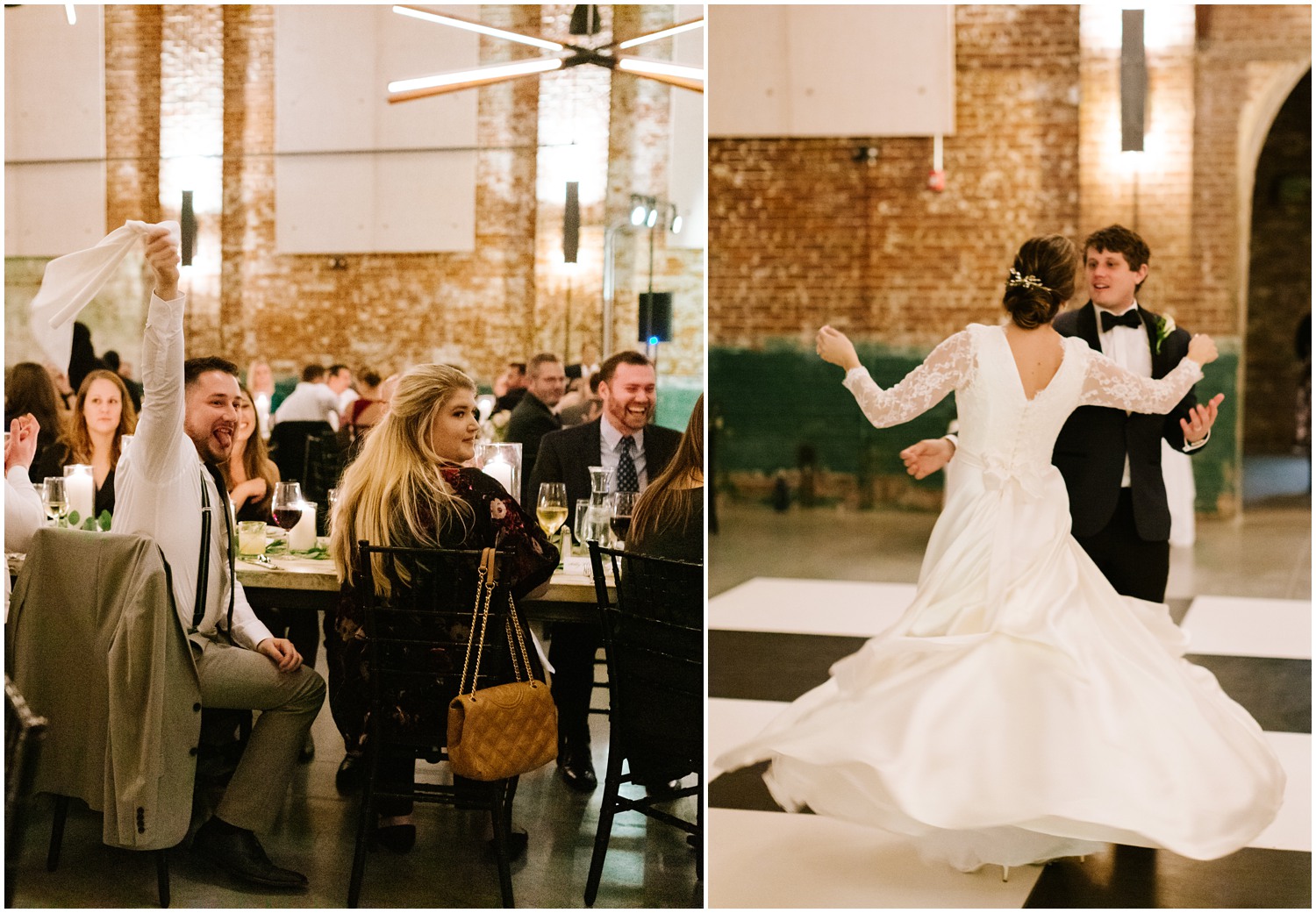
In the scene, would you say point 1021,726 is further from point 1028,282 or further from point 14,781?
point 14,781

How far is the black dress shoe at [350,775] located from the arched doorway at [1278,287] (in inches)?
514

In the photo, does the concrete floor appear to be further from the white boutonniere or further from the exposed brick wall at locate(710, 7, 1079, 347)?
the exposed brick wall at locate(710, 7, 1079, 347)

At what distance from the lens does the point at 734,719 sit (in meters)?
4.31

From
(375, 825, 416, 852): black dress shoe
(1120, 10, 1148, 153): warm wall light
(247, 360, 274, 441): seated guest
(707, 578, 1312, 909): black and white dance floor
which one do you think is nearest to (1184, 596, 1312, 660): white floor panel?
(707, 578, 1312, 909): black and white dance floor

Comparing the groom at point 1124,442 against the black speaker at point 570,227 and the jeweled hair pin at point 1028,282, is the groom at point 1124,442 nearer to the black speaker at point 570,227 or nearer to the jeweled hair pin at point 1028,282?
the jeweled hair pin at point 1028,282

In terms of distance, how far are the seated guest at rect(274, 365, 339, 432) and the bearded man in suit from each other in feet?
11.3

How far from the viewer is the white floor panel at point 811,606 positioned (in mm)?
5855

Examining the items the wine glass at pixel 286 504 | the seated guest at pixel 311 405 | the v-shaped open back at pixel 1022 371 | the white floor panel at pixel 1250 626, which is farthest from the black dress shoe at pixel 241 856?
the seated guest at pixel 311 405

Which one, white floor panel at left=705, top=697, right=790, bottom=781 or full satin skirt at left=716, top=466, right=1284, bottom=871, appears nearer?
full satin skirt at left=716, top=466, right=1284, bottom=871

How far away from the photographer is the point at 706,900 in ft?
9.55

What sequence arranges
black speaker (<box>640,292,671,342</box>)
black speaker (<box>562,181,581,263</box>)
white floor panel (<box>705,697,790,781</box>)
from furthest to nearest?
black speaker (<box>562,181,581,263</box>) < black speaker (<box>640,292,671,342</box>) < white floor panel (<box>705,697,790,781</box>)

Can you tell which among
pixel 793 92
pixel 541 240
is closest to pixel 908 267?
pixel 793 92

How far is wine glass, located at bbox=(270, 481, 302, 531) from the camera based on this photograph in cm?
339

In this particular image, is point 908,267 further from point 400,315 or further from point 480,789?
point 480,789
